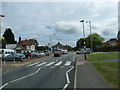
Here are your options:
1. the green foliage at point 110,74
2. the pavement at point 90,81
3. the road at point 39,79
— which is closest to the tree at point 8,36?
the road at point 39,79

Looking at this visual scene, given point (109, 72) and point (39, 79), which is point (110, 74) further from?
point (39, 79)

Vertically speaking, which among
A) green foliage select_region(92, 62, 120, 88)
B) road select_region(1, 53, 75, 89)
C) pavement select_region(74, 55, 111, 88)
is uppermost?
green foliage select_region(92, 62, 120, 88)

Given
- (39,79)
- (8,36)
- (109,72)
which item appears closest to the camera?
(39,79)

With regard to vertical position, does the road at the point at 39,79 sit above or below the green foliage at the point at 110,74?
below

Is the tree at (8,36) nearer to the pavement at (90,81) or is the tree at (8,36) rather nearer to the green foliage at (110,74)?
the green foliage at (110,74)

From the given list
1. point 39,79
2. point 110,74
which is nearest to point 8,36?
point 39,79

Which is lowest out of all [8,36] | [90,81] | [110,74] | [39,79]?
[39,79]

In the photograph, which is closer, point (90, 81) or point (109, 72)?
point (90, 81)

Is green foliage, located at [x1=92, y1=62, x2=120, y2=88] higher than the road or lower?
higher

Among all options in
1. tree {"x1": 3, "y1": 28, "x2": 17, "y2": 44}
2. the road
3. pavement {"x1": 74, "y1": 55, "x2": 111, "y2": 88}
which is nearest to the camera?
pavement {"x1": 74, "y1": 55, "x2": 111, "y2": 88}

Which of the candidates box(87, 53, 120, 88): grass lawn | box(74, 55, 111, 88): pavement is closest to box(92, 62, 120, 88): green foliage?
box(87, 53, 120, 88): grass lawn

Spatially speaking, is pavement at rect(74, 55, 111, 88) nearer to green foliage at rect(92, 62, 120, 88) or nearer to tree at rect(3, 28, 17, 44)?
green foliage at rect(92, 62, 120, 88)

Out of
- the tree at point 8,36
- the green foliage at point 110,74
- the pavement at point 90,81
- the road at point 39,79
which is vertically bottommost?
the road at point 39,79

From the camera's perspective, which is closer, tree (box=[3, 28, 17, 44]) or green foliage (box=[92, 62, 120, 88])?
green foliage (box=[92, 62, 120, 88])
